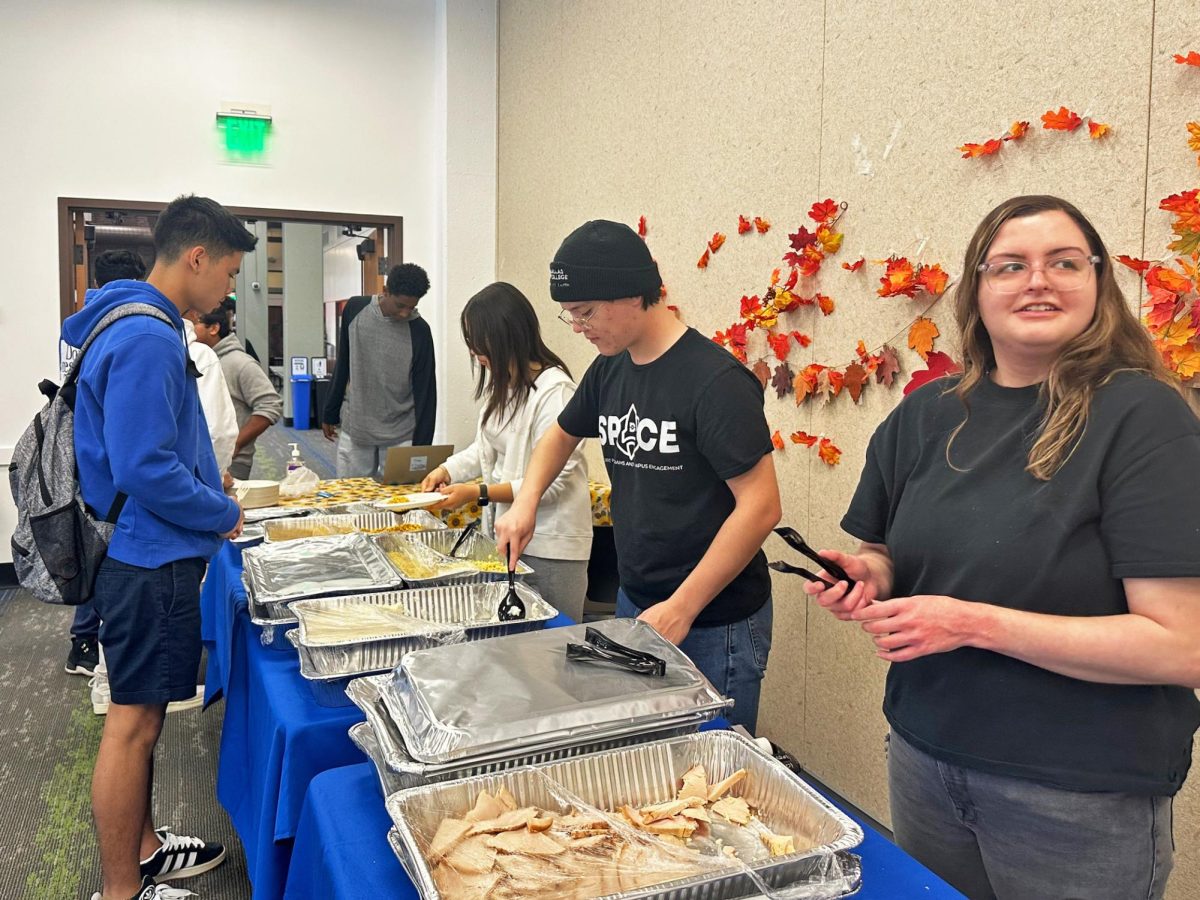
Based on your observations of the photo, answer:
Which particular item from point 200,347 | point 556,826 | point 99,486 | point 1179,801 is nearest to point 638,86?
point 200,347

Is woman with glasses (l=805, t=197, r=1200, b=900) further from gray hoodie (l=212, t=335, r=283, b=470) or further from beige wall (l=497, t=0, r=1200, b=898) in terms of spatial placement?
gray hoodie (l=212, t=335, r=283, b=470)

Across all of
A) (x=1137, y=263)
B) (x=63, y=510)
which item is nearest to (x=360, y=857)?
(x=63, y=510)

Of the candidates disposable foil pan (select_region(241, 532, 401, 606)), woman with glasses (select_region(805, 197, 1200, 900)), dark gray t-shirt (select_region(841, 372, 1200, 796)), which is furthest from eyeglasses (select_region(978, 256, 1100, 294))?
disposable foil pan (select_region(241, 532, 401, 606))

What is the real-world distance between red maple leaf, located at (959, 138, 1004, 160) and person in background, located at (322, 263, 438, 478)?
2.80 m

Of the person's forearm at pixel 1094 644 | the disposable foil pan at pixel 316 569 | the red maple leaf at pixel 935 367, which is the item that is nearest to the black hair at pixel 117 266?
Answer: the disposable foil pan at pixel 316 569

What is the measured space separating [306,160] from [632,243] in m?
3.98

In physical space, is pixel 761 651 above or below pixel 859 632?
above

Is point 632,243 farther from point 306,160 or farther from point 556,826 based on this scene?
point 306,160

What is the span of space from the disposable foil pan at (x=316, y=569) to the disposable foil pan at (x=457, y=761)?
2.03 feet

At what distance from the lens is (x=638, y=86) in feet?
11.6

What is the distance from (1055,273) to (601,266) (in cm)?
71

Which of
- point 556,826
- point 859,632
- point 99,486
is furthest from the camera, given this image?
point 859,632

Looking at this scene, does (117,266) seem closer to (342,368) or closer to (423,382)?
(342,368)

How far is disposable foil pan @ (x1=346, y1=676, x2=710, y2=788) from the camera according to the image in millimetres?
980
